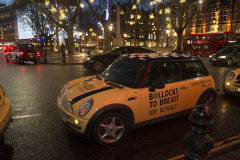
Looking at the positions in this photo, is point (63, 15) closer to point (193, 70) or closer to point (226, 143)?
point (193, 70)

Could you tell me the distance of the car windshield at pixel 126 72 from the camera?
11.9ft

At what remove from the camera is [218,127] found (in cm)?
399

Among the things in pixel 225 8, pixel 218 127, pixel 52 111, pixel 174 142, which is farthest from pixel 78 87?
pixel 225 8

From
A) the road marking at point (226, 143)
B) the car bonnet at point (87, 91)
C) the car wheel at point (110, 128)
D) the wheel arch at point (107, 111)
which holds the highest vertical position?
the car bonnet at point (87, 91)

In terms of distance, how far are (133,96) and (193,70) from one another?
1882 mm

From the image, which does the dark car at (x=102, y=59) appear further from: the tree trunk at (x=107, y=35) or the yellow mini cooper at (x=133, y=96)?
the tree trunk at (x=107, y=35)

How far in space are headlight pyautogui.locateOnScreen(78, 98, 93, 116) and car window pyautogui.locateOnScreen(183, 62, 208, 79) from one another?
2.23 m

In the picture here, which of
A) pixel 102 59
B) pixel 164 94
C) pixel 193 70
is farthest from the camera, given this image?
pixel 102 59

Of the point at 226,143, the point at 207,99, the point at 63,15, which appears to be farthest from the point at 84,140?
the point at 63,15

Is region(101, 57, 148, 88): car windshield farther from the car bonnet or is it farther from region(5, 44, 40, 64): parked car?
region(5, 44, 40, 64): parked car

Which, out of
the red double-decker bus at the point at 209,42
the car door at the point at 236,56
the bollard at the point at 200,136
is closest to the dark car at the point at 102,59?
the bollard at the point at 200,136

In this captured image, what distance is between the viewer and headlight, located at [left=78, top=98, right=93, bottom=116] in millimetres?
2982

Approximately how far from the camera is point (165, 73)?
397 centimetres

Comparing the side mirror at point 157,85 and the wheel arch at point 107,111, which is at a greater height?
the side mirror at point 157,85
